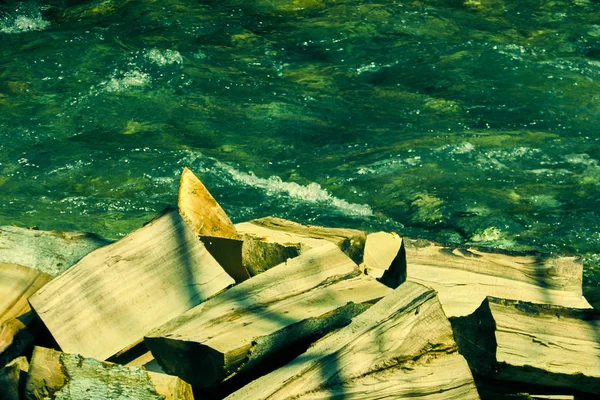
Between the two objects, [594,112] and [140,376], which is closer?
[140,376]

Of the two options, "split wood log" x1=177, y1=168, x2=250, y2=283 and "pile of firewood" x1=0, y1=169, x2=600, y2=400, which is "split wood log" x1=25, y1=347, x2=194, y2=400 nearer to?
"pile of firewood" x1=0, y1=169, x2=600, y2=400

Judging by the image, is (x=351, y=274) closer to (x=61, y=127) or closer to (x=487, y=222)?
(x=487, y=222)

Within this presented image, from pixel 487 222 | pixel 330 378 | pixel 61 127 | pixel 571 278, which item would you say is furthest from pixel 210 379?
pixel 61 127

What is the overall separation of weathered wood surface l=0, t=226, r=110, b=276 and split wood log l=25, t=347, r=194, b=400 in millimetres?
670

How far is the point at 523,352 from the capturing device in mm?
2764

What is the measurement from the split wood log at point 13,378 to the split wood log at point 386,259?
1.38 meters

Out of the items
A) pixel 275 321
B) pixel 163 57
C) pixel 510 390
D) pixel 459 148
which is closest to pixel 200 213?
pixel 275 321

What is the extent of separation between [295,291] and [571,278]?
1.10 m

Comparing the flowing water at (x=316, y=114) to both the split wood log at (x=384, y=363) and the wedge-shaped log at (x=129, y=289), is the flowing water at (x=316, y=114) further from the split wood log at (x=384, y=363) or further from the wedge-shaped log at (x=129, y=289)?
the split wood log at (x=384, y=363)

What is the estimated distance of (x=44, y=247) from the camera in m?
3.24

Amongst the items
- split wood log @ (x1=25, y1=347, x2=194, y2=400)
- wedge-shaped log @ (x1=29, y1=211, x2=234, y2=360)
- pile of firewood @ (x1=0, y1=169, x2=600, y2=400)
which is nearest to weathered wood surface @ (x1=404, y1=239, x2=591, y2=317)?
pile of firewood @ (x1=0, y1=169, x2=600, y2=400)

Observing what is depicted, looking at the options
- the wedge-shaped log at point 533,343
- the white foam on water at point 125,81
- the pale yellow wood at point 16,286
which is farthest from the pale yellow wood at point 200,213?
the white foam on water at point 125,81

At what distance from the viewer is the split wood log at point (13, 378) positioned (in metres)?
2.57

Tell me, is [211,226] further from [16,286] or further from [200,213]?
[16,286]
